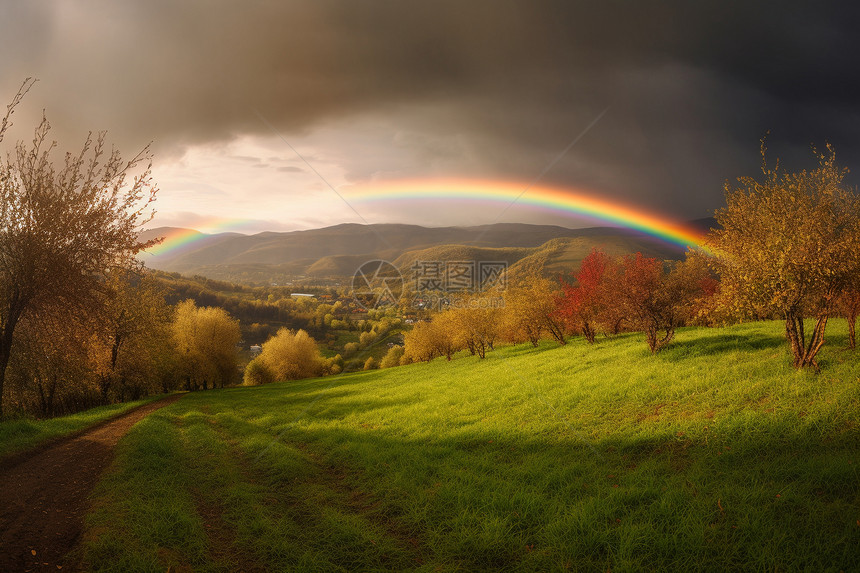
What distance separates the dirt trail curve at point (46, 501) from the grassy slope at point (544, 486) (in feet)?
1.59

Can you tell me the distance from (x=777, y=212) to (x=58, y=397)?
48.0 m

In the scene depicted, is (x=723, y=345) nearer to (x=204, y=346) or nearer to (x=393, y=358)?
(x=204, y=346)

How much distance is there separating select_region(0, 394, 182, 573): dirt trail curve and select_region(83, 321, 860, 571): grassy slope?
1.59ft

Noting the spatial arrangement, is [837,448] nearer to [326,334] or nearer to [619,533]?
[619,533]

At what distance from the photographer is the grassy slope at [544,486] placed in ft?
18.9

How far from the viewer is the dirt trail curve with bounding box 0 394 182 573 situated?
552cm

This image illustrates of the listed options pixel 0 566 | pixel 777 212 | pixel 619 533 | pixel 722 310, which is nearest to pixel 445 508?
pixel 619 533

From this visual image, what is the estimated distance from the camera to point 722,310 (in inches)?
489

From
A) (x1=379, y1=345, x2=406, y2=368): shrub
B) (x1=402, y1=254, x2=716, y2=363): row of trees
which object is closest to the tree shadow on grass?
(x1=402, y1=254, x2=716, y2=363): row of trees

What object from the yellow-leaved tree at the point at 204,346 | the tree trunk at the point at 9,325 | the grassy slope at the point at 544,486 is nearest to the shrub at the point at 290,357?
the yellow-leaved tree at the point at 204,346

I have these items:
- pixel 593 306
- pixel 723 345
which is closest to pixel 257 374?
pixel 593 306

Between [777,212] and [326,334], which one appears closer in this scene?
[777,212]

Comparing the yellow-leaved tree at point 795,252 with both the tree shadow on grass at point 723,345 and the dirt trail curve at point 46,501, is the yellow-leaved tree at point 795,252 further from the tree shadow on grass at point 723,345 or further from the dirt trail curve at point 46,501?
the dirt trail curve at point 46,501

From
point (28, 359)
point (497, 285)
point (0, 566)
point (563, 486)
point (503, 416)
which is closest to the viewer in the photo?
point (0, 566)
